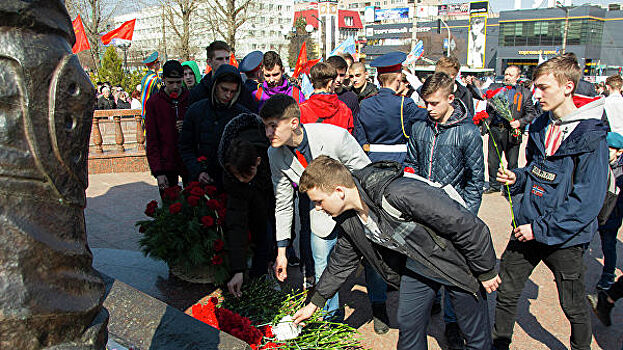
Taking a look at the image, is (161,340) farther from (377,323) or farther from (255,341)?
(377,323)

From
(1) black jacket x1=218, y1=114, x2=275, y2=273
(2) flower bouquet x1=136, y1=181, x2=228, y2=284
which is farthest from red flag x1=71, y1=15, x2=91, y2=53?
(1) black jacket x1=218, y1=114, x2=275, y2=273

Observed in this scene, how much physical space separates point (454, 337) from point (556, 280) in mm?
850

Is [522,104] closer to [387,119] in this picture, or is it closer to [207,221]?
[387,119]

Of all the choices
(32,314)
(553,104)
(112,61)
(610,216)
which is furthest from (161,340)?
(112,61)

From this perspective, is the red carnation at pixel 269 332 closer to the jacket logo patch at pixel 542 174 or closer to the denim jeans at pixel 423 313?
the denim jeans at pixel 423 313

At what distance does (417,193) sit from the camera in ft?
7.59

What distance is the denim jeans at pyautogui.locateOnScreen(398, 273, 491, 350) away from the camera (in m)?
2.70

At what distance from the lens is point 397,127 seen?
4469 mm

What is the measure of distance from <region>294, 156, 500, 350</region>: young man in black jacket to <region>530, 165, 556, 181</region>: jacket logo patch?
31.5 inches

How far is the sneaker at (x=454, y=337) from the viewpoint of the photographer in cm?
340

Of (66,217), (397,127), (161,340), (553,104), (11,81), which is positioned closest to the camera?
(11,81)

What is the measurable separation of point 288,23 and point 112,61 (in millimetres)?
71820

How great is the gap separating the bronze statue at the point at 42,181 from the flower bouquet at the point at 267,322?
1.44 m

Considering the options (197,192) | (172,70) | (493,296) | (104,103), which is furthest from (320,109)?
(104,103)
